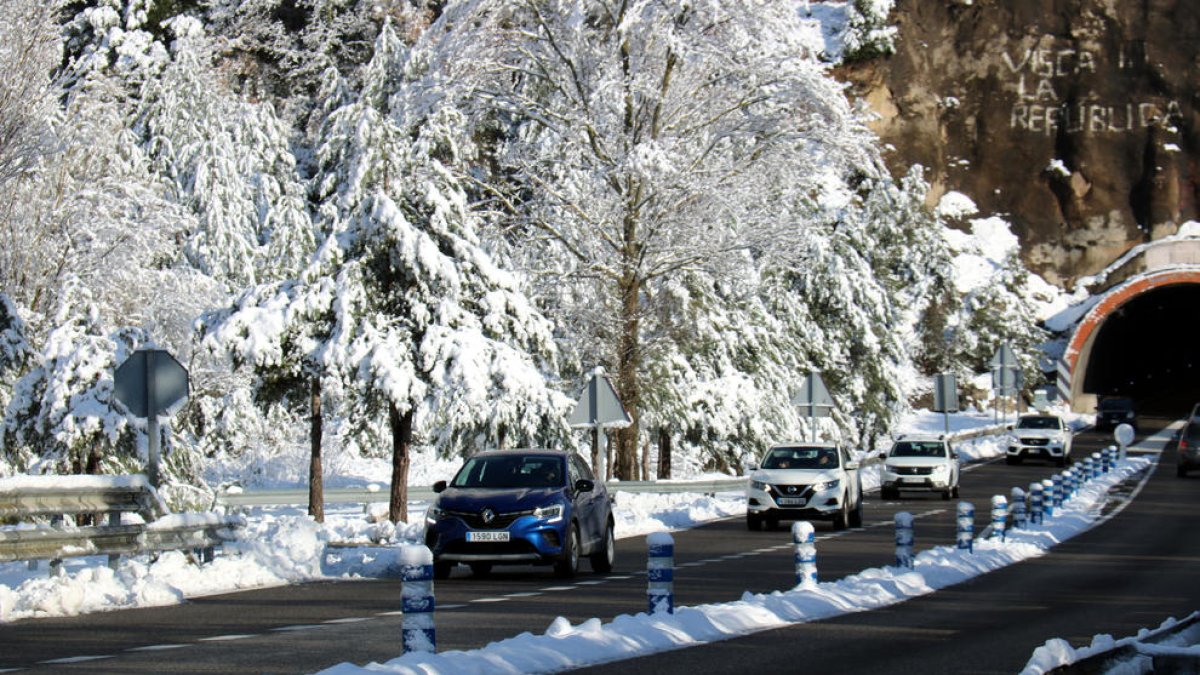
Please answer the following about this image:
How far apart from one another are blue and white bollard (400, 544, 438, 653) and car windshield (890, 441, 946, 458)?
3614 centimetres

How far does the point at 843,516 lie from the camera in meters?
32.5

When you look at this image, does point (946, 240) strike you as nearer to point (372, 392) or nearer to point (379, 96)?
point (379, 96)

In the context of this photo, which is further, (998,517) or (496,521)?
(998,517)

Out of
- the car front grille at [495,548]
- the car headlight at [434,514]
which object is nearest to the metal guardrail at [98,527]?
the car headlight at [434,514]

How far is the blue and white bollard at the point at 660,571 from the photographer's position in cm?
1353

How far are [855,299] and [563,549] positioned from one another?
5347cm

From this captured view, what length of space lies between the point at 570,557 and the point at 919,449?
26634mm

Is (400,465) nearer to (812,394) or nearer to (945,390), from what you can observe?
(812,394)

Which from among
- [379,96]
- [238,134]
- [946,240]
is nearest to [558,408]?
[379,96]

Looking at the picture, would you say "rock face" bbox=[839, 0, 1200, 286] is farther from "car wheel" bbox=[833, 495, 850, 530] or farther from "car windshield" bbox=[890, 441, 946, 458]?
"car wheel" bbox=[833, 495, 850, 530]

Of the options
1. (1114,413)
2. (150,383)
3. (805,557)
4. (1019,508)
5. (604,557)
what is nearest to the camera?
(805,557)

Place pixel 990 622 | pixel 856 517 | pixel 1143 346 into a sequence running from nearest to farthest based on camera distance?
pixel 990 622
pixel 856 517
pixel 1143 346

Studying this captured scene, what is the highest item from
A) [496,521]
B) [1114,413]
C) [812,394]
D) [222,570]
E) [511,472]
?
[1114,413]

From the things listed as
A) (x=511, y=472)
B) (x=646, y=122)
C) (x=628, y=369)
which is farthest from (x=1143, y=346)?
(x=511, y=472)
